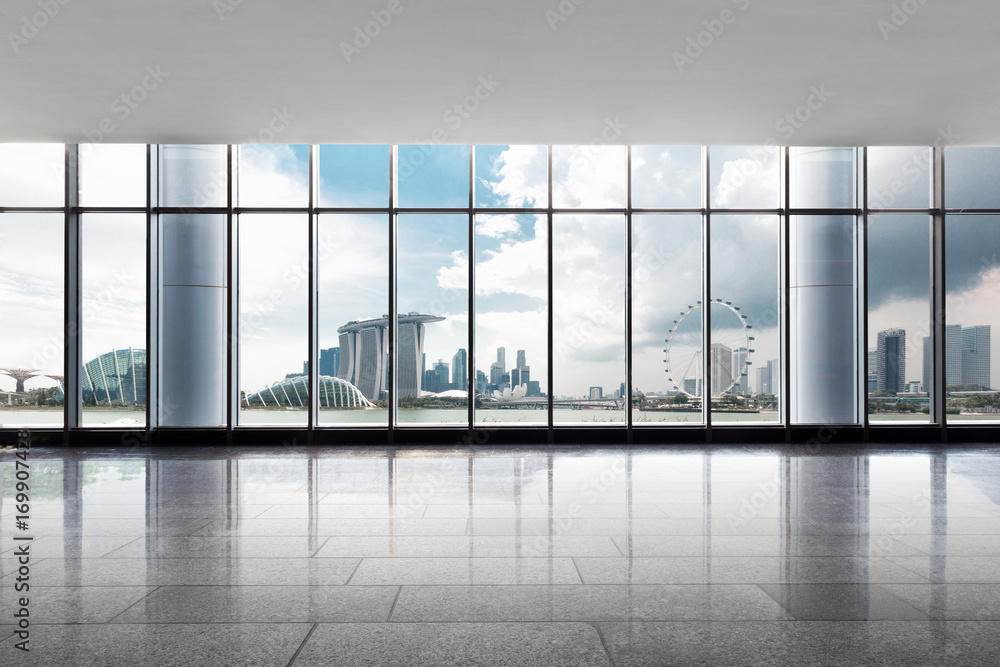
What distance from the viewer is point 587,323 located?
45.2 ft

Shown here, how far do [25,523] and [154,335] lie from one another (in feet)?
23.3

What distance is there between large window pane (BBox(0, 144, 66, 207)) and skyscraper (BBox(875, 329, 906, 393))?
16.6m

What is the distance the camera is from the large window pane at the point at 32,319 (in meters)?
13.6

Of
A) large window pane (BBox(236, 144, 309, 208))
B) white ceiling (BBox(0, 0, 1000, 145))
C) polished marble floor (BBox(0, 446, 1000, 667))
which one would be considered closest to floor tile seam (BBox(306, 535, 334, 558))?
polished marble floor (BBox(0, 446, 1000, 667))

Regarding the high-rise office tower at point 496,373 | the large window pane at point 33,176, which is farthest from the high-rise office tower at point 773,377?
the large window pane at point 33,176

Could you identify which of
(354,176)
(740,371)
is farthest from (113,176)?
(740,371)

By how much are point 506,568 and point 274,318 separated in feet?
32.0

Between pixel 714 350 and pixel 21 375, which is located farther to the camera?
pixel 714 350

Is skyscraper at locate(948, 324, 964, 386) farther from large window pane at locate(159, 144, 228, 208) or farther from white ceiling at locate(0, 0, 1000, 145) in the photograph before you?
large window pane at locate(159, 144, 228, 208)

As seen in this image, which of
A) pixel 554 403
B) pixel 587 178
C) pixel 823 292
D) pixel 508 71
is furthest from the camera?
pixel 587 178

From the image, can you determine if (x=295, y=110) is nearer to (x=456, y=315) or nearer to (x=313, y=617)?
(x=456, y=315)

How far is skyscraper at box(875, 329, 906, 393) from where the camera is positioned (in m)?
13.9

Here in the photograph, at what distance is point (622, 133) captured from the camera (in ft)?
Result: 33.0

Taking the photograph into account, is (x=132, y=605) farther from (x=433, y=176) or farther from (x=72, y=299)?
(x=72, y=299)
